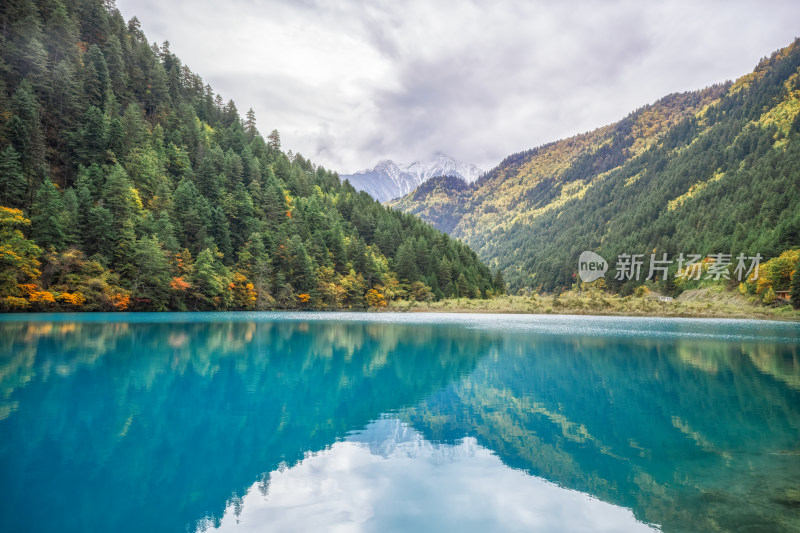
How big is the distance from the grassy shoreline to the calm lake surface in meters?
62.7

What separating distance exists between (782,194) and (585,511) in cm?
12855

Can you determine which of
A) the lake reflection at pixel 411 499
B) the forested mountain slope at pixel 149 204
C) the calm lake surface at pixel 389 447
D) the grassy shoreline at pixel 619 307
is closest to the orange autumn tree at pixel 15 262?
the forested mountain slope at pixel 149 204

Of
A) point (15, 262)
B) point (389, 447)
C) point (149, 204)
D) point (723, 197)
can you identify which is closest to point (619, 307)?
point (723, 197)

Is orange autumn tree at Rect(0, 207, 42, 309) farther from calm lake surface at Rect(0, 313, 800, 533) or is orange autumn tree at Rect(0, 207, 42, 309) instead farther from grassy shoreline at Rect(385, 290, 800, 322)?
grassy shoreline at Rect(385, 290, 800, 322)

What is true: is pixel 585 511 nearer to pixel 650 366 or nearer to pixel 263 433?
pixel 263 433

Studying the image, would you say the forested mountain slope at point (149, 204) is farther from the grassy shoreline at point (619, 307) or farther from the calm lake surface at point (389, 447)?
the calm lake surface at point (389, 447)

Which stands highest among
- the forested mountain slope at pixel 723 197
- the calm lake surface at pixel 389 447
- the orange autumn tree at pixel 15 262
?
the forested mountain slope at pixel 723 197

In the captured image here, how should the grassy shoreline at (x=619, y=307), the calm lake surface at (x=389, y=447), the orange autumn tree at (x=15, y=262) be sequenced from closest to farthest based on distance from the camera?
the calm lake surface at (x=389, y=447)
the orange autumn tree at (x=15, y=262)
the grassy shoreline at (x=619, y=307)

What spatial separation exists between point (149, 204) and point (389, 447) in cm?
6453

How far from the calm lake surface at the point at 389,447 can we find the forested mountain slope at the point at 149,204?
112ft

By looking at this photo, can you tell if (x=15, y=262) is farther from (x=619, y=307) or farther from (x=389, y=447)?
(x=619, y=307)

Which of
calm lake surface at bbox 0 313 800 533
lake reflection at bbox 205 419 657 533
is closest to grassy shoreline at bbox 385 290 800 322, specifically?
calm lake surface at bbox 0 313 800 533

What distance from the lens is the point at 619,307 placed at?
77875mm

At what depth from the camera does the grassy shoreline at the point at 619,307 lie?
71812 millimetres
